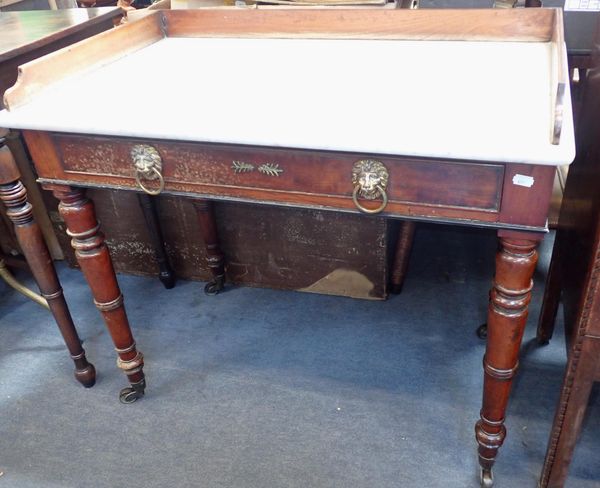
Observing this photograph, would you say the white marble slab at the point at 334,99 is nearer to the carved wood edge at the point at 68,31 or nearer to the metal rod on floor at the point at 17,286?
the carved wood edge at the point at 68,31

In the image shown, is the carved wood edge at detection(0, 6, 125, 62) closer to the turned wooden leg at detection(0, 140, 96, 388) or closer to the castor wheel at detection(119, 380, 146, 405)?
the turned wooden leg at detection(0, 140, 96, 388)

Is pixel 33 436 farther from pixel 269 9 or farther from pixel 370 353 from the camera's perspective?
pixel 269 9

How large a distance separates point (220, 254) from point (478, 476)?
919 millimetres

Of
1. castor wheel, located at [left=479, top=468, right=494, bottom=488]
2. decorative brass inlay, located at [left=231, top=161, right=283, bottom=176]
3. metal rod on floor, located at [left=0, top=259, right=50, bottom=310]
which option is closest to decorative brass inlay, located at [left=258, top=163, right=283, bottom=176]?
decorative brass inlay, located at [left=231, top=161, right=283, bottom=176]

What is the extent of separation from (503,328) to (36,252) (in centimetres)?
100

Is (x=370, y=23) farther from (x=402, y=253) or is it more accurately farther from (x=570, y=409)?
(x=570, y=409)

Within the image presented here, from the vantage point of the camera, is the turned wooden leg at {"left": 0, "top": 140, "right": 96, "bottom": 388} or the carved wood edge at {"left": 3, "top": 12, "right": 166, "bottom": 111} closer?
the carved wood edge at {"left": 3, "top": 12, "right": 166, "bottom": 111}

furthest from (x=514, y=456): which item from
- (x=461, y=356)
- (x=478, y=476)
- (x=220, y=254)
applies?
(x=220, y=254)

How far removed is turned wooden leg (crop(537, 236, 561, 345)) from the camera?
1.35 metres

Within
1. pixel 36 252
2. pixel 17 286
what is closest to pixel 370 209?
pixel 36 252

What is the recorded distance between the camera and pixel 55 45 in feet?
4.76

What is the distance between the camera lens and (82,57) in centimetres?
123

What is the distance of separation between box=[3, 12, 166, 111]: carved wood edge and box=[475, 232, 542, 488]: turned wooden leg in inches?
34.2

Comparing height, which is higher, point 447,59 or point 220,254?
point 447,59
